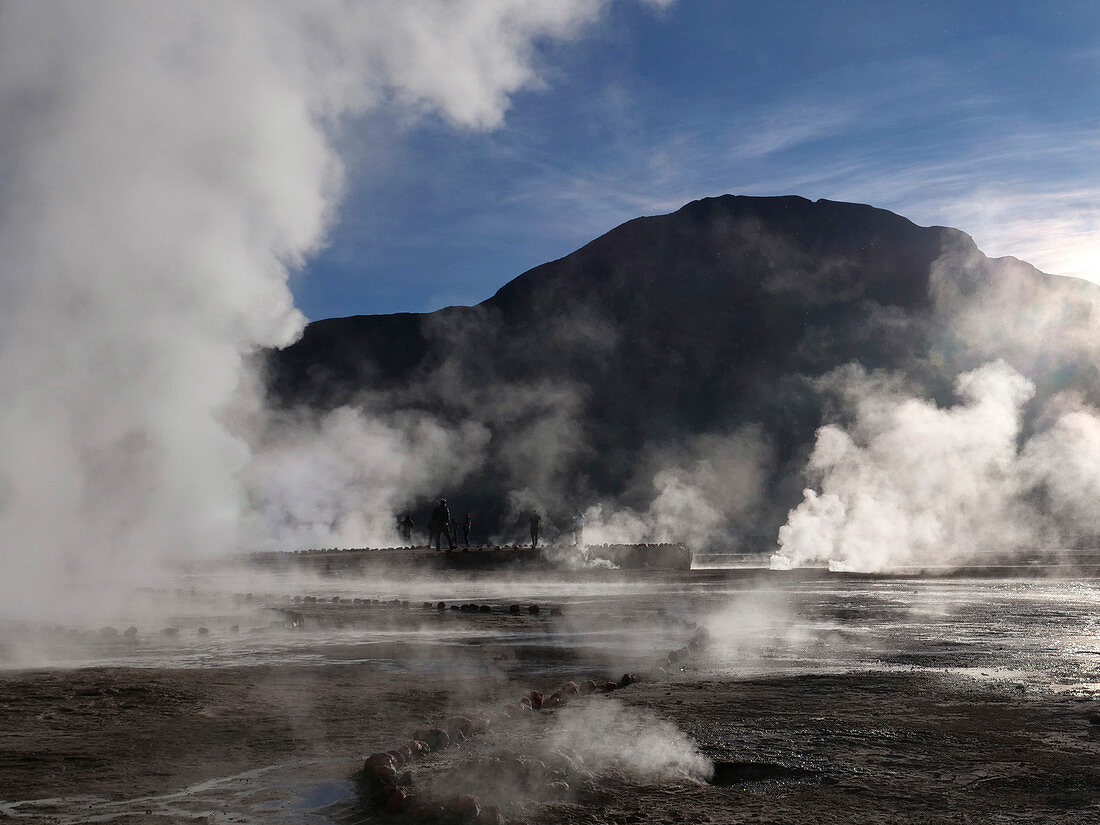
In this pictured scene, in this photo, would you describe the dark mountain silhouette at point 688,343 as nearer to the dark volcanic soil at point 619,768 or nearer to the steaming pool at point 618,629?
the steaming pool at point 618,629

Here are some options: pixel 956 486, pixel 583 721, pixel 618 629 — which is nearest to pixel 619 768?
pixel 583 721

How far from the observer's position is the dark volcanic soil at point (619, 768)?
629 centimetres

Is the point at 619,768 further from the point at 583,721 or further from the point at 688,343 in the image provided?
the point at 688,343

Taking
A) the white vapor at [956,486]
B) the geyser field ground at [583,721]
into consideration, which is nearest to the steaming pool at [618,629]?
the geyser field ground at [583,721]

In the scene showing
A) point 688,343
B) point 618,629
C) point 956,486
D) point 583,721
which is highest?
point 688,343

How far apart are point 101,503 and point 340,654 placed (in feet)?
33.6

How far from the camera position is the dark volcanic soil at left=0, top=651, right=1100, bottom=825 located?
6289mm

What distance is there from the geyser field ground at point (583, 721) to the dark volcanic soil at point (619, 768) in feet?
0.11

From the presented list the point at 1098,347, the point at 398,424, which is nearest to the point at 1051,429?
the point at 1098,347

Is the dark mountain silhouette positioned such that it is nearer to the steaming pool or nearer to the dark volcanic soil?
the steaming pool

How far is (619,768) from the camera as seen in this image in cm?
733

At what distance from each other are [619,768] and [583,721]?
5.94 ft

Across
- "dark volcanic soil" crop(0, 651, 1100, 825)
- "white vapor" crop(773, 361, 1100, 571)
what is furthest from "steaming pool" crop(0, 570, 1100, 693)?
"white vapor" crop(773, 361, 1100, 571)

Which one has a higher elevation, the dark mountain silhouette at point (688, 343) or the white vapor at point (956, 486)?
the dark mountain silhouette at point (688, 343)
